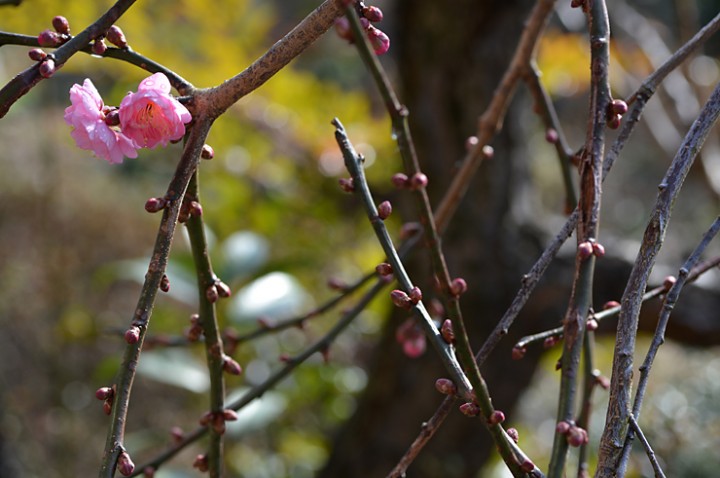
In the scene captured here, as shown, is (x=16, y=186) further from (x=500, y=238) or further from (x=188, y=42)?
(x=500, y=238)

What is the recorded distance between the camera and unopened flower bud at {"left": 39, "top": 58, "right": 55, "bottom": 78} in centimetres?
36

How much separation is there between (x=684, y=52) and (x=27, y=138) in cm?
363

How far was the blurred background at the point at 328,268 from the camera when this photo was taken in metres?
1.33

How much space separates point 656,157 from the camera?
16.3ft

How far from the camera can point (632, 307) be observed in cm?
40

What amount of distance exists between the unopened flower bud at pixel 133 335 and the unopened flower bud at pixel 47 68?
120mm

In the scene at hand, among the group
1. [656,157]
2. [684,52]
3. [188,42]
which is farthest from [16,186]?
[656,157]

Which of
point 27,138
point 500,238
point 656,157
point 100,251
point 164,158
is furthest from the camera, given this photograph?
point 656,157

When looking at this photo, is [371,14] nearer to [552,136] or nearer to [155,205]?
[155,205]

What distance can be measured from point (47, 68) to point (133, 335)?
13 centimetres

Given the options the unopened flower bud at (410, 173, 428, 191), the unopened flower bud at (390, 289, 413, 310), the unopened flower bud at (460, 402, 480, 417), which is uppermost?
the unopened flower bud at (410, 173, 428, 191)

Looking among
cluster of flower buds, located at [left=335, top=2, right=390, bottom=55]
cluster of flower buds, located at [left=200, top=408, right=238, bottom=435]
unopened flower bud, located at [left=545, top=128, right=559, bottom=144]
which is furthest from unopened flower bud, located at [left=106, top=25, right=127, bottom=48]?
unopened flower bud, located at [left=545, top=128, right=559, bottom=144]

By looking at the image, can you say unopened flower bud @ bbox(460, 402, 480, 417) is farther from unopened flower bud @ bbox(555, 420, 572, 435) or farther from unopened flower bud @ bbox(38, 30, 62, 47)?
unopened flower bud @ bbox(38, 30, 62, 47)

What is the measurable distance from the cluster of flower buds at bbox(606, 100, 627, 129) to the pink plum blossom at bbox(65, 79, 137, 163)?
10.9 inches
